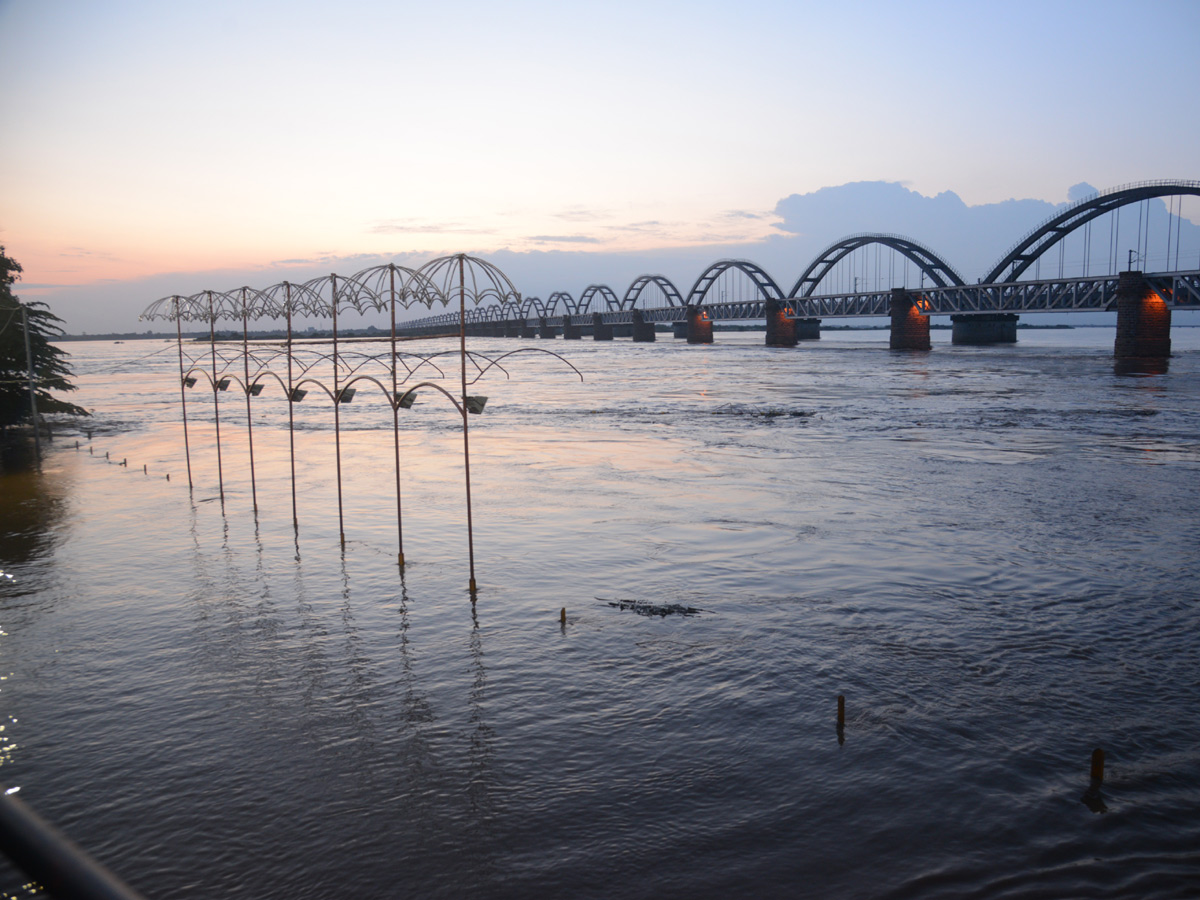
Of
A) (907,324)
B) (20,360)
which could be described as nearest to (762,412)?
(20,360)

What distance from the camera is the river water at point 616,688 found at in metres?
10.2

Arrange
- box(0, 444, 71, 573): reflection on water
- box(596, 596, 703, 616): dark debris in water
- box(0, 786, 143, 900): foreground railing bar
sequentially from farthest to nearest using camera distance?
box(0, 444, 71, 573): reflection on water → box(596, 596, 703, 616): dark debris in water → box(0, 786, 143, 900): foreground railing bar

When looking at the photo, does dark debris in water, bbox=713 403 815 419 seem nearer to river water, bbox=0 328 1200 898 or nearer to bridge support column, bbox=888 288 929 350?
river water, bbox=0 328 1200 898

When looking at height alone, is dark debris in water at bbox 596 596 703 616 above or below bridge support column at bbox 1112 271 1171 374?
below

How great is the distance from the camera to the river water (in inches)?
401

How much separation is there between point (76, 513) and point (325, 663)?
18.9m

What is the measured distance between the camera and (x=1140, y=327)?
103m

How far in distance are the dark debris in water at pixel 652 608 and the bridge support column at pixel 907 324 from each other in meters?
151

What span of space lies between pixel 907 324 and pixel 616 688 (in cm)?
16221

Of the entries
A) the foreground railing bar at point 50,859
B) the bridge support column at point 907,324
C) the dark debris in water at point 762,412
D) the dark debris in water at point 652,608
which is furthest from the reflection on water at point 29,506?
the bridge support column at point 907,324

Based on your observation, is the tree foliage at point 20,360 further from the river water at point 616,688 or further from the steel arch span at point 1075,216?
the steel arch span at point 1075,216

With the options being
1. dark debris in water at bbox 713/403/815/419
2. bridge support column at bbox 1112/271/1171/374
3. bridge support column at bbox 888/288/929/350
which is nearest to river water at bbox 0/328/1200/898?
dark debris in water at bbox 713/403/815/419

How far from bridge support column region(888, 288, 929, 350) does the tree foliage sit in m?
139

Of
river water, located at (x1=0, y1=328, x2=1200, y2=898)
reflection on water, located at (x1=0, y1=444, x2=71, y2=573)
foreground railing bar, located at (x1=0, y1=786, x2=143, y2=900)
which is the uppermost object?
foreground railing bar, located at (x1=0, y1=786, x2=143, y2=900)
